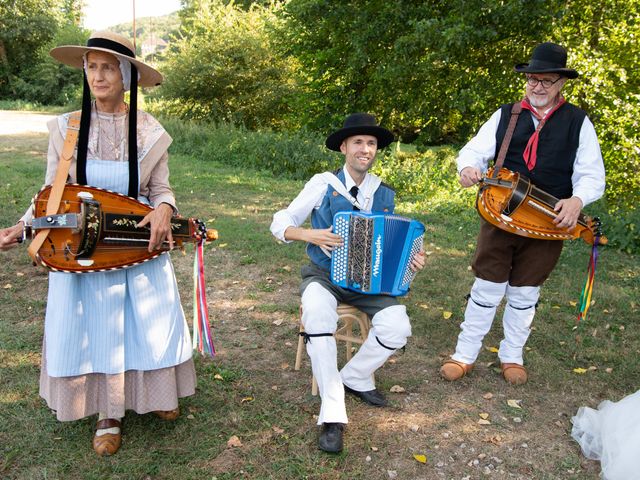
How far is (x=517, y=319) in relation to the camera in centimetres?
433

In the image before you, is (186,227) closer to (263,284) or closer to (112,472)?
(112,472)

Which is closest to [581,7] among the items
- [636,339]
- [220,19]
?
[636,339]

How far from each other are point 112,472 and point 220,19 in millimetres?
18713

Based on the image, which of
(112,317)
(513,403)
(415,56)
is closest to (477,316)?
(513,403)

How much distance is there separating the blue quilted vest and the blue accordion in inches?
9.4

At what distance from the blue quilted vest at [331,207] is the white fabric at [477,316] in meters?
1.04

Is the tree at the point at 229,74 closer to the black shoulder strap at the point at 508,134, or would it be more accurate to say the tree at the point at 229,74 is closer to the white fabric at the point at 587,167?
the black shoulder strap at the point at 508,134

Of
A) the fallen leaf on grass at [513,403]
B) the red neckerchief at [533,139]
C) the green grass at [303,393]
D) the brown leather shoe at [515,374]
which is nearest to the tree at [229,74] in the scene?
the green grass at [303,393]

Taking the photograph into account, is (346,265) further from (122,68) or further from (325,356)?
(122,68)

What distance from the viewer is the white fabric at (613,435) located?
9.85ft

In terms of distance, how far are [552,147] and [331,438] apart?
7.89 feet

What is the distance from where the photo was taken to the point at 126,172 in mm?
3174

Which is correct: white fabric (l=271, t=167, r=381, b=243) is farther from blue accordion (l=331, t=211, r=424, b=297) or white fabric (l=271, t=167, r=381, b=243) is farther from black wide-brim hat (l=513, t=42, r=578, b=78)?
black wide-brim hat (l=513, t=42, r=578, b=78)

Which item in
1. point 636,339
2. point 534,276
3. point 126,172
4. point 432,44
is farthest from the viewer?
point 432,44
